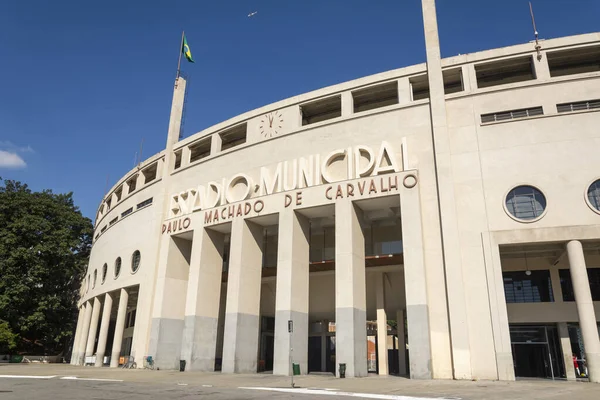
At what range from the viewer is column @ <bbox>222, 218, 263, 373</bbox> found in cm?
2764

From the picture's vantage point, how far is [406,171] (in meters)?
25.5

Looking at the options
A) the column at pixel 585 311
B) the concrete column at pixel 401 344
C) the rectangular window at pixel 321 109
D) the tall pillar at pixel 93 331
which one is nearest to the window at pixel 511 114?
the column at pixel 585 311

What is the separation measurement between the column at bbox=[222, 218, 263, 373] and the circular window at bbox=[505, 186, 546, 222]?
53.2 ft

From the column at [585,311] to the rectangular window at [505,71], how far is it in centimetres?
1097

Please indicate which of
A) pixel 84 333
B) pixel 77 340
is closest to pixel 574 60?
pixel 84 333

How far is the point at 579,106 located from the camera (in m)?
23.9

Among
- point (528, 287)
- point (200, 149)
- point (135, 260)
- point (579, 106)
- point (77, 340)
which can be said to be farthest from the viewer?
point (77, 340)

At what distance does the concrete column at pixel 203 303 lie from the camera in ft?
97.5

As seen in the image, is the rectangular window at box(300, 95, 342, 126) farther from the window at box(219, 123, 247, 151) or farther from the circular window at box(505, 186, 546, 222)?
the circular window at box(505, 186, 546, 222)

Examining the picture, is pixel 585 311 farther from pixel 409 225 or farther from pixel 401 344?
pixel 401 344

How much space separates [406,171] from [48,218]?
43.9 m

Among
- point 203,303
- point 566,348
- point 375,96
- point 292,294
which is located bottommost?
point 566,348

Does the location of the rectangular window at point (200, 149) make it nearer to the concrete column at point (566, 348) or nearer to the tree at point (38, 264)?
the tree at point (38, 264)

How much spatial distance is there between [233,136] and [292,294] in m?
16.1
